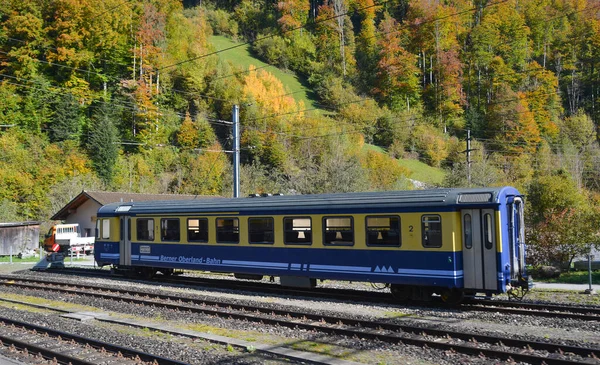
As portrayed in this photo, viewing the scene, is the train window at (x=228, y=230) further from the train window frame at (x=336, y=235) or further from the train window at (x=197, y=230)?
the train window frame at (x=336, y=235)

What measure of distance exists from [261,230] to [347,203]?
137 inches

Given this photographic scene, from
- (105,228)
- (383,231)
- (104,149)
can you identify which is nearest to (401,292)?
(383,231)

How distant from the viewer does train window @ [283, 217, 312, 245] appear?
57.7 ft

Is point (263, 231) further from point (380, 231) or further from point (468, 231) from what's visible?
point (468, 231)

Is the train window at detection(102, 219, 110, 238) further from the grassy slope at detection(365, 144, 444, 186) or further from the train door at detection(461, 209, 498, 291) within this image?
the grassy slope at detection(365, 144, 444, 186)

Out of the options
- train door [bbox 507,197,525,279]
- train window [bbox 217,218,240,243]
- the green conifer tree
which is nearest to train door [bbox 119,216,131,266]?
train window [bbox 217,218,240,243]

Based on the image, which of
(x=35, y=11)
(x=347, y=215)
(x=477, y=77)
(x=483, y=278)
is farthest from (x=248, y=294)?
(x=477, y=77)

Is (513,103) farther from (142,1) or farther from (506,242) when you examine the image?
(506,242)

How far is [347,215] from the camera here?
1672cm

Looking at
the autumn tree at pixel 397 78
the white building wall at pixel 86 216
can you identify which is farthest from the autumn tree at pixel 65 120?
the autumn tree at pixel 397 78

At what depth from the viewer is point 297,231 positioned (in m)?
17.9

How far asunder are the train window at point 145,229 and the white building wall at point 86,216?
20679 mm

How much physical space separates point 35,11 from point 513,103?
69.7 metres

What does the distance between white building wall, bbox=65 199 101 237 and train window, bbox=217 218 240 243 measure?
24.9 metres
